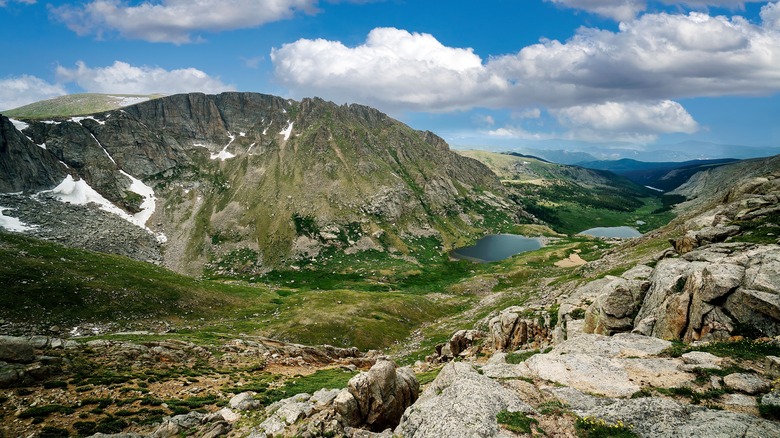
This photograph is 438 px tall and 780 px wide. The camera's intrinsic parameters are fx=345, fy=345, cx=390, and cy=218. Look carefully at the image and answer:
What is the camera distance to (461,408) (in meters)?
19.8

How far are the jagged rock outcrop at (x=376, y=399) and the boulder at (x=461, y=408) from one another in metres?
4.01

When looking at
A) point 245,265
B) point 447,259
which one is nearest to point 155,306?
point 245,265

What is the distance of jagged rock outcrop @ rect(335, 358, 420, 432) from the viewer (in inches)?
1001

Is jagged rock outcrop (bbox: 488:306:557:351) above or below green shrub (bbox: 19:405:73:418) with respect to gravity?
below

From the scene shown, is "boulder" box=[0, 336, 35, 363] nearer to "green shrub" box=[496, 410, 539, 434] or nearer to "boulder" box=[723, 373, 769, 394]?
"green shrub" box=[496, 410, 539, 434]

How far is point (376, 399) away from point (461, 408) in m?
8.89

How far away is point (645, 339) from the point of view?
94.0ft

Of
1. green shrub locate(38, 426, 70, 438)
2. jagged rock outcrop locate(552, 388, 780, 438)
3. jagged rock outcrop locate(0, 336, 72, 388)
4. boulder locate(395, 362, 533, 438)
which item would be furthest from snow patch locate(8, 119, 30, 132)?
jagged rock outcrop locate(552, 388, 780, 438)

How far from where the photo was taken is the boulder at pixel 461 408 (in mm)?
18328

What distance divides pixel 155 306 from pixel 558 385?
81.2m

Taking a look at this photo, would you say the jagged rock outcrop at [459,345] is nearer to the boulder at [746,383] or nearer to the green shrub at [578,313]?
the green shrub at [578,313]

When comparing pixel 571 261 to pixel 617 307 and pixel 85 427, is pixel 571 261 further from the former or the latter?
pixel 85 427

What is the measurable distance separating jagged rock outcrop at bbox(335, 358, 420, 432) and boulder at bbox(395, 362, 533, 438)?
4010 millimetres

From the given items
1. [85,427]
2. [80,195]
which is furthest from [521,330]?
[80,195]
